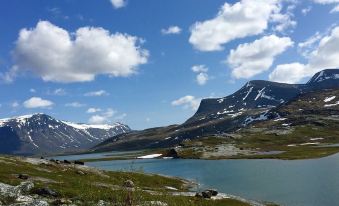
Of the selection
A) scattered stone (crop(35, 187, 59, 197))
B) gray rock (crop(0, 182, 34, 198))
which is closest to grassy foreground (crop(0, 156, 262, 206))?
scattered stone (crop(35, 187, 59, 197))

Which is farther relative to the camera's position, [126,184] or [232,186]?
[232,186]

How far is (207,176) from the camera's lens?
141 metres

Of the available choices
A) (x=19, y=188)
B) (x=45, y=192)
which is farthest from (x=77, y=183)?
(x=45, y=192)

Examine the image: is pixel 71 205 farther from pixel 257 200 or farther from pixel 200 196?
pixel 257 200

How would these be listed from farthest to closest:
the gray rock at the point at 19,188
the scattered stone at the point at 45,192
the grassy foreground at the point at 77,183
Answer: the scattered stone at the point at 45,192 → the gray rock at the point at 19,188 → the grassy foreground at the point at 77,183

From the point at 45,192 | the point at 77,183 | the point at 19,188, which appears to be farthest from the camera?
the point at 45,192

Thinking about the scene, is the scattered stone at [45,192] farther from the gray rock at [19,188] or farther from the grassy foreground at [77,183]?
the gray rock at [19,188]

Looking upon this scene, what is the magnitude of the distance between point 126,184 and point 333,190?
81.4 m

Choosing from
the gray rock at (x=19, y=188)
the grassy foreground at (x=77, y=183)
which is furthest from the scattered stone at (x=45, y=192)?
the gray rock at (x=19, y=188)

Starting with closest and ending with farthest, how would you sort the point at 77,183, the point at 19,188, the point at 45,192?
the point at 77,183, the point at 19,188, the point at 45,192

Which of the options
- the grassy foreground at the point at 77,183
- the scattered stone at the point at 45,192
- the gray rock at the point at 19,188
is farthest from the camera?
the scattered stone at the point at 45,192

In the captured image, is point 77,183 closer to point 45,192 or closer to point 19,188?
point 19,188

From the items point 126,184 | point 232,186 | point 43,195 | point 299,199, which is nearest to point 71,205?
point 43,195

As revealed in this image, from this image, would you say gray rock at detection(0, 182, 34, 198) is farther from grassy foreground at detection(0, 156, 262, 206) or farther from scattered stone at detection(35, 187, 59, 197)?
grassy foreground at detection(0, 156, 262, 206)
